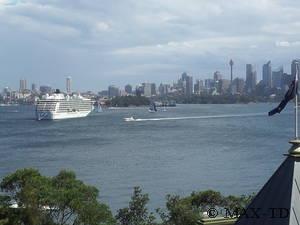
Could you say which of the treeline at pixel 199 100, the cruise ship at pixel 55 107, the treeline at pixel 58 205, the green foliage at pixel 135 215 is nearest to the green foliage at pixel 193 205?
the treeline at pixel 58 205

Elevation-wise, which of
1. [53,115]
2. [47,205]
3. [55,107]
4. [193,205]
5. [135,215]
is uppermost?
[47,205]

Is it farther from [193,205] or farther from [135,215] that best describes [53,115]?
[193,205]

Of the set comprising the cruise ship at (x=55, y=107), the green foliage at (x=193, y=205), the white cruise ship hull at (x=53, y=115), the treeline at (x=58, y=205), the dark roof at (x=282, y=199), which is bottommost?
the white cruise ship hull at (x=53, y=115)

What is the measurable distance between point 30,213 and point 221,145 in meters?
28.0

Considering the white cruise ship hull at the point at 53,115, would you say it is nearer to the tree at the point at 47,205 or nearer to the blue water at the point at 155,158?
the blue water at the point at 155,158

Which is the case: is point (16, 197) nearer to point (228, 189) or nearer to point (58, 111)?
point (228, 189)

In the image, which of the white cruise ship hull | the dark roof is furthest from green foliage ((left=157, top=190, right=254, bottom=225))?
the white cruise ship hull

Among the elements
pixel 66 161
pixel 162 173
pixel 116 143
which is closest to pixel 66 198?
pixel 162 173

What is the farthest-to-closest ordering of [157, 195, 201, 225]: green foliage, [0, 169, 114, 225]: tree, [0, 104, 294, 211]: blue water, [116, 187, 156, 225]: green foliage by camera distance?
[0, 104, 294, 211]: blue water < [116, 187, 156, 225]: green foliage < [157, 195, 201, 225]: green foliage < [0, 169, 114, 225]: tree

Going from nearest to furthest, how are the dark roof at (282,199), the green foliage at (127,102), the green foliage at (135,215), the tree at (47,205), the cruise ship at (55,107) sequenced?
the dark roof at (282,199), the tree at (47,205), the green foliage at (135,215), the cruise ship at (55,107), the green foliage at (127,102)

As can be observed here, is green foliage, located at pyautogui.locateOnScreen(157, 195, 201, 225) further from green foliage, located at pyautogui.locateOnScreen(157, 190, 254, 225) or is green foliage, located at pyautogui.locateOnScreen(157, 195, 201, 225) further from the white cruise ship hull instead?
the white cruise ship hull

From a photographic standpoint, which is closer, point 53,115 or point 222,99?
point 53,115

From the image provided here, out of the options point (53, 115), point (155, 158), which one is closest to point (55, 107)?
point (53, 115)

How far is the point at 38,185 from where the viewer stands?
27.8 feet
